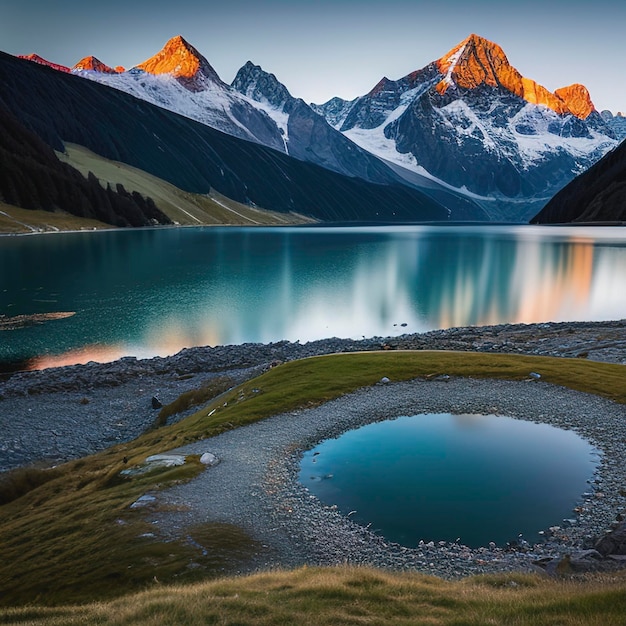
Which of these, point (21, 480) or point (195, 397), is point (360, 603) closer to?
point (21, 480)

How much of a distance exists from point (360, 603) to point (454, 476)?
9477 millimetres

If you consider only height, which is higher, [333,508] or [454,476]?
[454,476]

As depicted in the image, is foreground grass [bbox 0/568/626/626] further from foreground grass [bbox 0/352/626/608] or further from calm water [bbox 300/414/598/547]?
calm water [bbox 300/414/598/547]

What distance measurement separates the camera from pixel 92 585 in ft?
41.8

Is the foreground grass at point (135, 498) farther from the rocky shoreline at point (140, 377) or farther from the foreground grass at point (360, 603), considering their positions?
the rocky shoreline at point (140, 377)

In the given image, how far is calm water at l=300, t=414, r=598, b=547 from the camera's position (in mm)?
15406

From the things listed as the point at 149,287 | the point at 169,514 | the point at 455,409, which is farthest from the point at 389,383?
the point at 149,287

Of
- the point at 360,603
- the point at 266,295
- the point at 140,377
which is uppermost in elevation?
the point at 360,603

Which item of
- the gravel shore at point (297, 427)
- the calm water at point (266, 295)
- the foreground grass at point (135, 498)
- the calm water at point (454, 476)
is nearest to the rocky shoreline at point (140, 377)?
the gravel shore at point (297, 427)

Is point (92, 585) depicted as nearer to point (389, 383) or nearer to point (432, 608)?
point (432, 608)

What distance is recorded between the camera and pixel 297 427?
77.3 ft

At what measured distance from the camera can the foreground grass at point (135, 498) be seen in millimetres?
13094

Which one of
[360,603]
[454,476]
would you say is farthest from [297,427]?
[360,603]

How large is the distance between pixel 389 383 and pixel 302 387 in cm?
510
